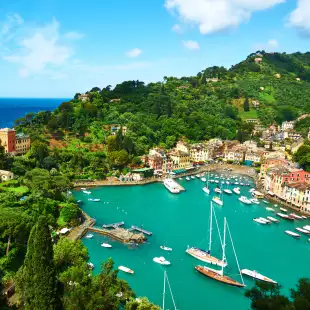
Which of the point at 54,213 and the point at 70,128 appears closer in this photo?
the point at 54,213

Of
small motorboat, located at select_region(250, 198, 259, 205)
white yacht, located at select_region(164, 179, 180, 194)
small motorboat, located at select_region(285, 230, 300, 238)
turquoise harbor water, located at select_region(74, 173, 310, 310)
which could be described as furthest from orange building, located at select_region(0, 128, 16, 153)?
small motorboat, located at select_region(285, 230, 300, 238)

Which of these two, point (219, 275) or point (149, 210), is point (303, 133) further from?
point (219, 275)

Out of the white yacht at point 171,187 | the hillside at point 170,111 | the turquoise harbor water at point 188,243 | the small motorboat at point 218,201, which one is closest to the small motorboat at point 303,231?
the turquoise harbor water at point 188,243

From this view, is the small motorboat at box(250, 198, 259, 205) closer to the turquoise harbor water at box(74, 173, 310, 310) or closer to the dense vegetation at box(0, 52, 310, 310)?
the turquoise harbor water at box(74, 173, 310, 310)

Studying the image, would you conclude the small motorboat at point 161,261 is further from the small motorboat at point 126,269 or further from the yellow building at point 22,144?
the yellow building at point 22,144

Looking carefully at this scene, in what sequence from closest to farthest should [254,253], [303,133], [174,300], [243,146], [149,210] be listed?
1. [174,300]
2. [254,253]
3. [149,210]
4. [243,146]
5. [303,133]

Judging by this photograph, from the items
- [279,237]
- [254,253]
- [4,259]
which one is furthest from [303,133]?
[4,259]
